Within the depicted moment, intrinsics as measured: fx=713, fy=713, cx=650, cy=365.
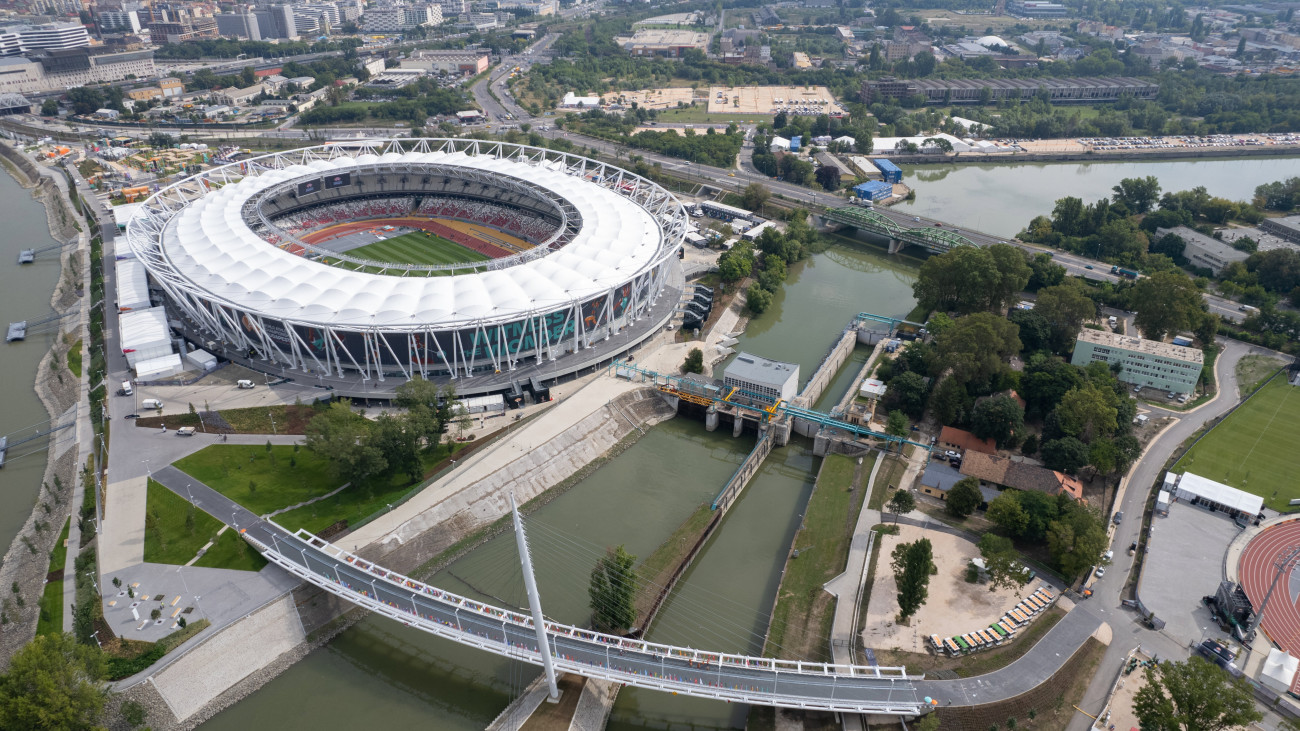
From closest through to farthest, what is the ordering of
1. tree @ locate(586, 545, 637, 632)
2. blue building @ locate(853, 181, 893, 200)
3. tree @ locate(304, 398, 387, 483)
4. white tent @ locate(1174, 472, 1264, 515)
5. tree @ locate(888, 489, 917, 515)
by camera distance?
tree @ locate(586, 545, 637, 632) → tree @ locate(888, 489, 917, 515) → tree @ locate(304, 398, 387, 483) → white tent @ locate(1174, 472, 1264, 515) → blue building @ locate(853, 181, 893, 200)

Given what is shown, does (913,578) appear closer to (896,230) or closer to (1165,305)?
(1165,305)

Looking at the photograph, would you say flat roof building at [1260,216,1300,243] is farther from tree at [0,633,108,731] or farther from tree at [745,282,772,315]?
tree at [0,633,108,731]

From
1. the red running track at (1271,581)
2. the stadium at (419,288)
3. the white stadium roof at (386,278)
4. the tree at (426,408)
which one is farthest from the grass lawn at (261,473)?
the red running track at (1271,581)

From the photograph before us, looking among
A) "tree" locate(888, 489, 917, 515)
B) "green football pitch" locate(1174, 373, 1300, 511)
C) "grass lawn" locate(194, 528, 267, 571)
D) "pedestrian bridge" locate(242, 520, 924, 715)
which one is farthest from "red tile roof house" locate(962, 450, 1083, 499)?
"grass lawn" locate(194, 528, 267, 571)

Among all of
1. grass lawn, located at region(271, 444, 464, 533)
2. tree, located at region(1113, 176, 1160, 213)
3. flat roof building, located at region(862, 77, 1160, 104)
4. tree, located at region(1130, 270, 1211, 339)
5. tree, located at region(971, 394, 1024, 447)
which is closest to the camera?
grass lawn, located at region(271, 444, 464, 533)

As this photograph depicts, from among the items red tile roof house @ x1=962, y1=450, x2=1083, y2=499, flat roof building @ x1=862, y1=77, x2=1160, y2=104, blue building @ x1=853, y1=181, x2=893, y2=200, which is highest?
flat roof building @ x1=862, y1=77, x2=1160, y2=104

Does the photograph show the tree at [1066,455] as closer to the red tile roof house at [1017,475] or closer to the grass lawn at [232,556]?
the red tile roof house at [1017,475]

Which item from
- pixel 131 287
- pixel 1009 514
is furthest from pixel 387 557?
pixel 131 287
